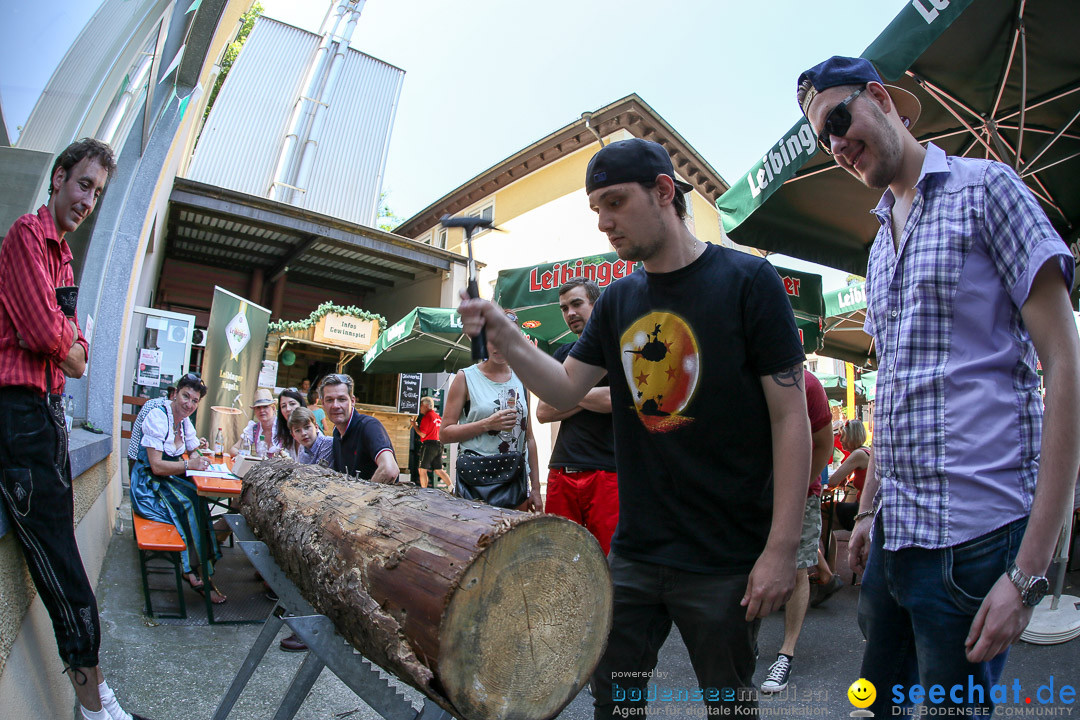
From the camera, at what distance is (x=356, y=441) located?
3889 mm

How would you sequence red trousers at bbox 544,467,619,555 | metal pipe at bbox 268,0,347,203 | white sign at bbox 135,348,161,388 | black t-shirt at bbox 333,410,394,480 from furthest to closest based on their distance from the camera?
metal pipe at bbox 268,0,347,203 < white sign at bbox 135,348,161,388 < black t-shirt at bbox 333,410,394,480 < red trousers at bbox 544,467,619,555

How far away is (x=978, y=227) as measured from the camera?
137cm

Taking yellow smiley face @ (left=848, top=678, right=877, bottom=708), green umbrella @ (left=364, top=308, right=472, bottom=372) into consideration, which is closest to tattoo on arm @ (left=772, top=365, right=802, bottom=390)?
yellow smiley face @ (left=848, top=678, right=877, bottom=708)

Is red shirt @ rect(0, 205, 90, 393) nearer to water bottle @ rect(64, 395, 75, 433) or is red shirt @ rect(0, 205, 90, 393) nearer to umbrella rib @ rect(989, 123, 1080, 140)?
water bottle @ rect(64, 395, 75, 433)

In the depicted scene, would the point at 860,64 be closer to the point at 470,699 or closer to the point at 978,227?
the point at 978,227

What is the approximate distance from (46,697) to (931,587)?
2.85 metres

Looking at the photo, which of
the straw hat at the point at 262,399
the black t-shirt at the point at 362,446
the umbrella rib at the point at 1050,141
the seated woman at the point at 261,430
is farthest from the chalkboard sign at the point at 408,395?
the umbrella rib at the point at 1050,141

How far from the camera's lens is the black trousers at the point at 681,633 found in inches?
62.0

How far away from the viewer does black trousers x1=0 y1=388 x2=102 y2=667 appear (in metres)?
1.95

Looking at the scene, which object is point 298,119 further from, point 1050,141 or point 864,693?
point 864,693

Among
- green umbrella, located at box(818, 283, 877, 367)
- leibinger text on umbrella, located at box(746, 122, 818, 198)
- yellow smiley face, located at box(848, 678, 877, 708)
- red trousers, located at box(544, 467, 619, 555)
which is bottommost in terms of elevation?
yellow smiley face, located at box(848, 678, 877, 708)

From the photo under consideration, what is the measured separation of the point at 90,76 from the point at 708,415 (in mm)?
3519

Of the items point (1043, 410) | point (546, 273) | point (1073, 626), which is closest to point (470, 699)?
point (1043, 410)

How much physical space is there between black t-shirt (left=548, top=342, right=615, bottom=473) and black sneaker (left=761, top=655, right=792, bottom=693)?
1380mm
